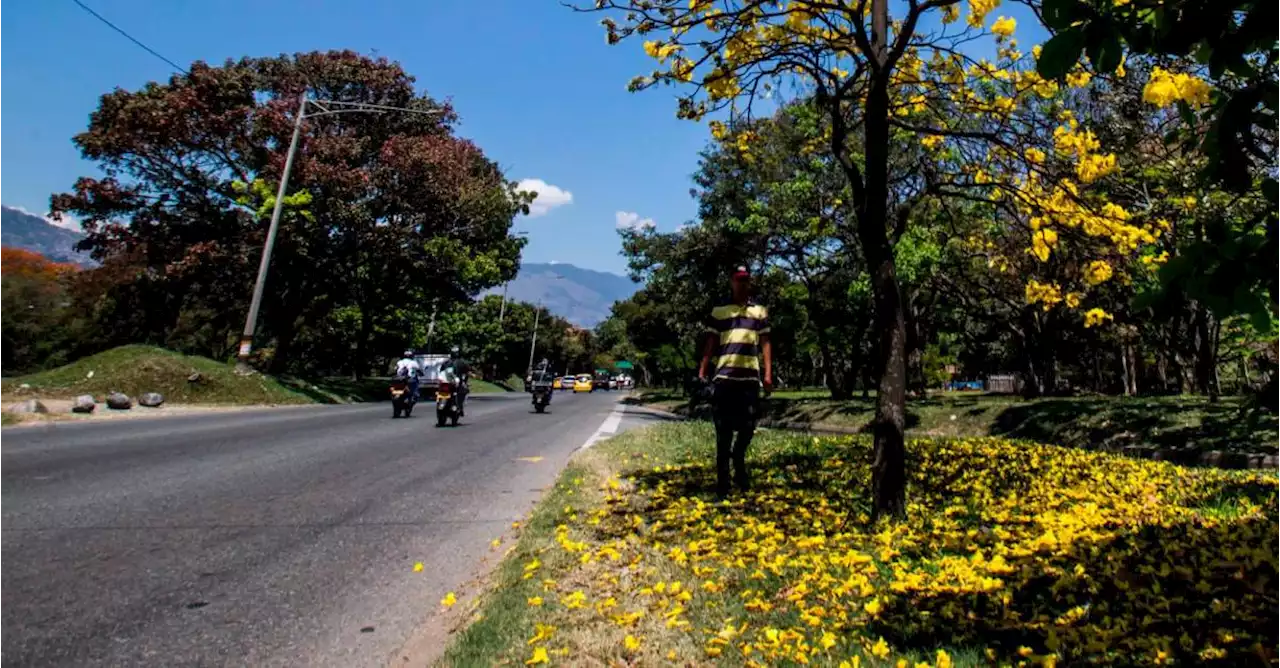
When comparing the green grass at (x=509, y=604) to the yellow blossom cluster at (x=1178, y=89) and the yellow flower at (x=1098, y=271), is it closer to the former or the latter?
the yellow blossom cluster at (x=1178, y=89)

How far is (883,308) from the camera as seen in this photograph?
5.11 meters

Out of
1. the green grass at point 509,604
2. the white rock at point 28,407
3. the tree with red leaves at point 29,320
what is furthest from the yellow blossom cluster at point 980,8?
the tree with red leaves at point 29,320

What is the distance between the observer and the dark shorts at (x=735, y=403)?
6184 millimetres

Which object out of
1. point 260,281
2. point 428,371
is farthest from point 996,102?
point 428,371

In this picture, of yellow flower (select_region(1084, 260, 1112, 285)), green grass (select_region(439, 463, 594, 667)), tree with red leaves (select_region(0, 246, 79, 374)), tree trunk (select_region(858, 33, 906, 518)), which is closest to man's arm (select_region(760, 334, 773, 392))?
tree trunk (select_region(858, 33, 906, 518))

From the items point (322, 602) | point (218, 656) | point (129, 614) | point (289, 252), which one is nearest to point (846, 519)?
point (322, 602)

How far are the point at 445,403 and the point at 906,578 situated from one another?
1292 centimetres

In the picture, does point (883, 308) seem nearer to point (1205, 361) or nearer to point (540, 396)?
point (1205, 361)

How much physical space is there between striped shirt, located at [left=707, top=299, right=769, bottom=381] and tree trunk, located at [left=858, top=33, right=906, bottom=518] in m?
1.21

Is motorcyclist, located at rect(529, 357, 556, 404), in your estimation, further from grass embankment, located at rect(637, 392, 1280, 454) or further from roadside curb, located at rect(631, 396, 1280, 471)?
roadside curb, located at rect(631, 396, 1280, 471)

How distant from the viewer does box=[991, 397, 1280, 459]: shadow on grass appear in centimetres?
995

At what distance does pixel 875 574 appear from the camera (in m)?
3.70

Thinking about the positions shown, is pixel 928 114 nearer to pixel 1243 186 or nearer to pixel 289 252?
pixel 1243 186

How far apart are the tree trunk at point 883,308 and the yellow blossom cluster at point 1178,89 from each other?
1655mm
